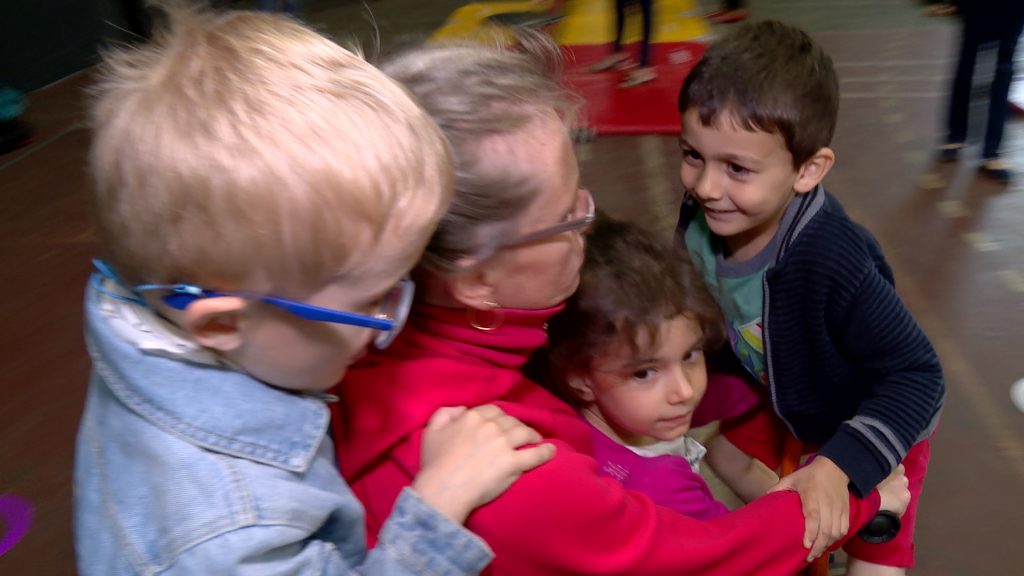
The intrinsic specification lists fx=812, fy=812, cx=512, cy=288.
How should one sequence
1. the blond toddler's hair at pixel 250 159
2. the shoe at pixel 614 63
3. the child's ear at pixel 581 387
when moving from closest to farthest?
the blond toddler's hair at pixel 250 159 → the child's ear at pixel 581 387 → the shoe at pixel 614 63

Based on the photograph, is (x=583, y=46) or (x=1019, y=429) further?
(x=583, y=46)

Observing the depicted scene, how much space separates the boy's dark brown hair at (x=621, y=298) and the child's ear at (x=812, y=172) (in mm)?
281

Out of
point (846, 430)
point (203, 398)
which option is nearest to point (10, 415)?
point (203, 398)

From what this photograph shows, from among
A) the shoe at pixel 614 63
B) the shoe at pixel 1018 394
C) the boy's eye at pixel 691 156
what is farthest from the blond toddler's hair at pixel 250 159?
the shoe at pixel 614 63

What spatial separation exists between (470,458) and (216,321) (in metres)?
0.31

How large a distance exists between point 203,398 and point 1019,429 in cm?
196

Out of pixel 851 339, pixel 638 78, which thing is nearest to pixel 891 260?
pixel 851 339

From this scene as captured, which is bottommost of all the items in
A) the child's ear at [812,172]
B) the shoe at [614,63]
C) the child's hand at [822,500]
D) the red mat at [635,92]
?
the red mat at [635,92]

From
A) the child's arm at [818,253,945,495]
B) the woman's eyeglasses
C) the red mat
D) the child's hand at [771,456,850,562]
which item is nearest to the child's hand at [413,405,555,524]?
the woman's eyeglasses

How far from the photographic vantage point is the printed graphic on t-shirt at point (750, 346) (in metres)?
1.54

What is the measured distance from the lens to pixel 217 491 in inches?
31.1

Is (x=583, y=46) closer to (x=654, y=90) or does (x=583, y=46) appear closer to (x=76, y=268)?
(x=654, y=90)

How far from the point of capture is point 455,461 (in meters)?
0.90

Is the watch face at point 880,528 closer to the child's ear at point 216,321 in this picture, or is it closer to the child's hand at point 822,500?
the child's hand at point 822,500
